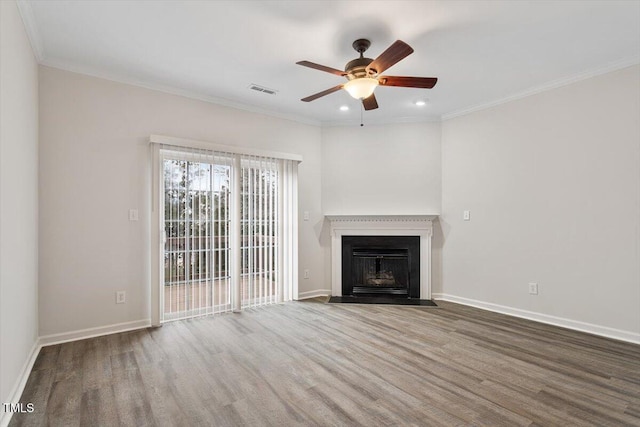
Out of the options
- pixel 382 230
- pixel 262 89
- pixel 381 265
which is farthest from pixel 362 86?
pixel 381 265

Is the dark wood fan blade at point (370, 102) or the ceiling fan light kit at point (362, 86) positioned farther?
the dark wood fan blade at point (370, 102)

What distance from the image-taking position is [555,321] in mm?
3736

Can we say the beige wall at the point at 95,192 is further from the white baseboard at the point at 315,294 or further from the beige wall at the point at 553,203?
the beige wall at the point at 553,203

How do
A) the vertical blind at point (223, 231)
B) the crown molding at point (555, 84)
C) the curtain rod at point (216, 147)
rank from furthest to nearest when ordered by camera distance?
the vertical blind at point (223, 231), the curtain rod at point (216, 147), the crown molding at point (555, 84)

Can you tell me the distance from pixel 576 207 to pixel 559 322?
4.30ft

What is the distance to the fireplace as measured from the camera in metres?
4.99

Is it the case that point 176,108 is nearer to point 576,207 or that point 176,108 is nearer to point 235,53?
point 235,53

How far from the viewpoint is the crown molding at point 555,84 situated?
3217mm

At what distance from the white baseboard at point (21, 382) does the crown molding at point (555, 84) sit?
5.43 metres

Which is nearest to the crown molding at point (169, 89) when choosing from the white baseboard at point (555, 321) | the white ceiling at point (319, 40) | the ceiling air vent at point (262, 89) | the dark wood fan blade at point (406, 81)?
the white ceiling at point (319, 40)

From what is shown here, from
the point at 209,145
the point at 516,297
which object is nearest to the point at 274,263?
the point at 209,145

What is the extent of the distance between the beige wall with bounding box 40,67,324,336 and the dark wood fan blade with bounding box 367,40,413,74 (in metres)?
2.48

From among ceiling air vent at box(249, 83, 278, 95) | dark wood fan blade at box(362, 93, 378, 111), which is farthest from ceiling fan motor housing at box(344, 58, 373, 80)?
ceiling air vent at box(249, 83, 278, 95)

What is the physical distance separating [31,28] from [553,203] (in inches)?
209
